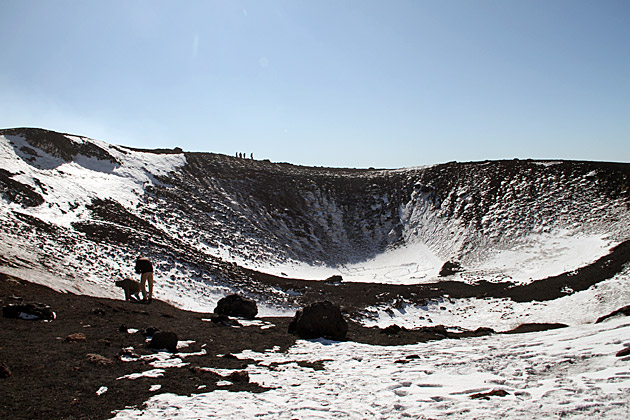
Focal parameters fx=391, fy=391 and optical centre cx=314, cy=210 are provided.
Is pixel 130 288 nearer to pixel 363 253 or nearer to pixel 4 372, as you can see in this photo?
pixel 4 372

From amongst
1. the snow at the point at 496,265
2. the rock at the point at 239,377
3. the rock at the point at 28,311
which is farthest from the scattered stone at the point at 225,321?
the snow at the point at 496,265

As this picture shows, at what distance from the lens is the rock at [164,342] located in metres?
10.4

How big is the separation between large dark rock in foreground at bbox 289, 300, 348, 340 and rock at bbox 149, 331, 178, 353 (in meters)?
4.46

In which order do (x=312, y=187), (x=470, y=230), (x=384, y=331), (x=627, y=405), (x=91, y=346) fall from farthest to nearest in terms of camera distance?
(x=312, y=187), (x=470, y=230), (x=384, y=331), (x=91, y=346), (x=627, y=405)

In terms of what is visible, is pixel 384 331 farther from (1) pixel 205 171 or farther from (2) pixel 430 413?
(1) pixel 205 171

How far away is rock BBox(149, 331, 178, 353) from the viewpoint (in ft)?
34.0

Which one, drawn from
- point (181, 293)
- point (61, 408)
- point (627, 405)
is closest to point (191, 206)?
point (181, 293)

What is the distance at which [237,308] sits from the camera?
17266 mm

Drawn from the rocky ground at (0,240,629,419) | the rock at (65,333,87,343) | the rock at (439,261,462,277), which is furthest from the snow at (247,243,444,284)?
the rock at (65,333,87,343)

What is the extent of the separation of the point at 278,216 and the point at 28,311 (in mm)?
35803

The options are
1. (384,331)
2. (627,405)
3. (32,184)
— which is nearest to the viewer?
(627,405)

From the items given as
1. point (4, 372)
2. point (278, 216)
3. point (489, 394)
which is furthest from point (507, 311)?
point (278, 216)

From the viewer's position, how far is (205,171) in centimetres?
5109

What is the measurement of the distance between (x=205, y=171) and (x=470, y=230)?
3328cm
